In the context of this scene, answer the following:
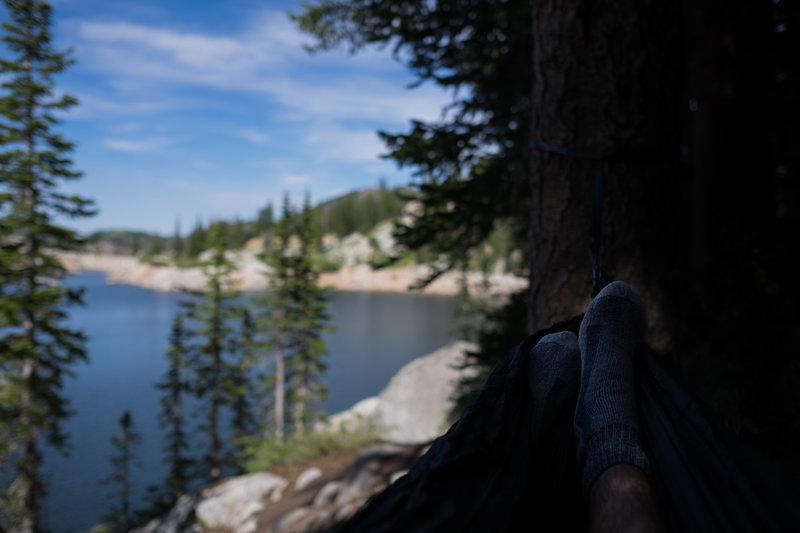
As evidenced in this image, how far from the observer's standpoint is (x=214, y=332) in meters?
18.7

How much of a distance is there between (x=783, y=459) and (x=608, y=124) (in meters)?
1.83

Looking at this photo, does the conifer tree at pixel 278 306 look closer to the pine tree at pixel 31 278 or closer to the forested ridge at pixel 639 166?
the pine tree at pixel 31 278

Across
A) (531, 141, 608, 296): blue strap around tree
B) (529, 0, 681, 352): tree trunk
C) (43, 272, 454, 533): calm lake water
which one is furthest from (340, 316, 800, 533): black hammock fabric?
(43, 272, 454, 533): calm lake water

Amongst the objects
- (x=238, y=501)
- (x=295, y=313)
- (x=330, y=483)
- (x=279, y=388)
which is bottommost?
(x=279, y=388)

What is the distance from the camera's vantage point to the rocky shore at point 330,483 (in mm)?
6707

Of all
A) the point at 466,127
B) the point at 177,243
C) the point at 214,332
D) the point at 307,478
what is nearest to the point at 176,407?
the point at 214,332

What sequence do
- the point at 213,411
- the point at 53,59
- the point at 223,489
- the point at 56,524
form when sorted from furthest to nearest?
the point at 213,411 → the point at 56,524 → the point at 53,59 → the point at 223,489

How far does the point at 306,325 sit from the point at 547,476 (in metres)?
18.1

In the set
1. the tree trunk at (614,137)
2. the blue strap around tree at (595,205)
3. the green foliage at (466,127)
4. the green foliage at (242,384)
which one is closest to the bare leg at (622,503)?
the blue strap around tree at (595,205)

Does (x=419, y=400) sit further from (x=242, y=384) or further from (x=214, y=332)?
(x=214, y=332)

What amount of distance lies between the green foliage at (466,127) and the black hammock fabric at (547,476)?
335 centimetres

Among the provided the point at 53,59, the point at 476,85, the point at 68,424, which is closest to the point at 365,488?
the point at 476,85

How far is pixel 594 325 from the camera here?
4.55 ft

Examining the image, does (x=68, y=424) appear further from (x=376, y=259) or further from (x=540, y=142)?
(x=540, y=142)
